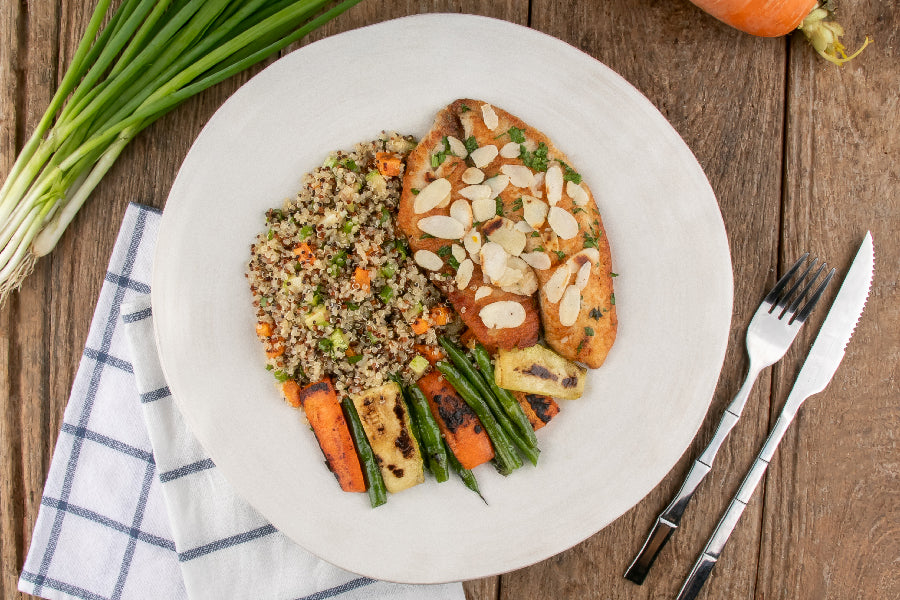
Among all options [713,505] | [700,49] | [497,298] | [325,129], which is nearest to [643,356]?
[497,298]

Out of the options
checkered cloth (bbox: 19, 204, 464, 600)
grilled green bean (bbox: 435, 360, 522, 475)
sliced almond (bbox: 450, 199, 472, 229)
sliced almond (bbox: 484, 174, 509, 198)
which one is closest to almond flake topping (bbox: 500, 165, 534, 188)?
sliced almond (bbox: 484, 174, 509, 198)

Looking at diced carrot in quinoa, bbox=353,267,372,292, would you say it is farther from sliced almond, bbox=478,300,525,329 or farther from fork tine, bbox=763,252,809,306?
fork tine, bbox=763,252,809,306

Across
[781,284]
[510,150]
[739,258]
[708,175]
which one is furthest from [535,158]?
[781,284]

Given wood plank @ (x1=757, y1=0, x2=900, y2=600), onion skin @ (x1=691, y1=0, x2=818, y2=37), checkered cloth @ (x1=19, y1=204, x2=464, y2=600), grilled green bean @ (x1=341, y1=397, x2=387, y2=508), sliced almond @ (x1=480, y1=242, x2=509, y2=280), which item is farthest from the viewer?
wood plank @ (x1=757, y1=0, x2=900, y2=600)

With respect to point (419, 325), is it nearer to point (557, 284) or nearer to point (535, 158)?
point (557, 284)

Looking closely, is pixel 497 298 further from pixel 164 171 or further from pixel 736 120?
pixel 164 171

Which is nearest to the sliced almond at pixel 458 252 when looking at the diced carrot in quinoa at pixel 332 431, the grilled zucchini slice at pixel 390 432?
the grilled zucchini slice at pixel 390 432
